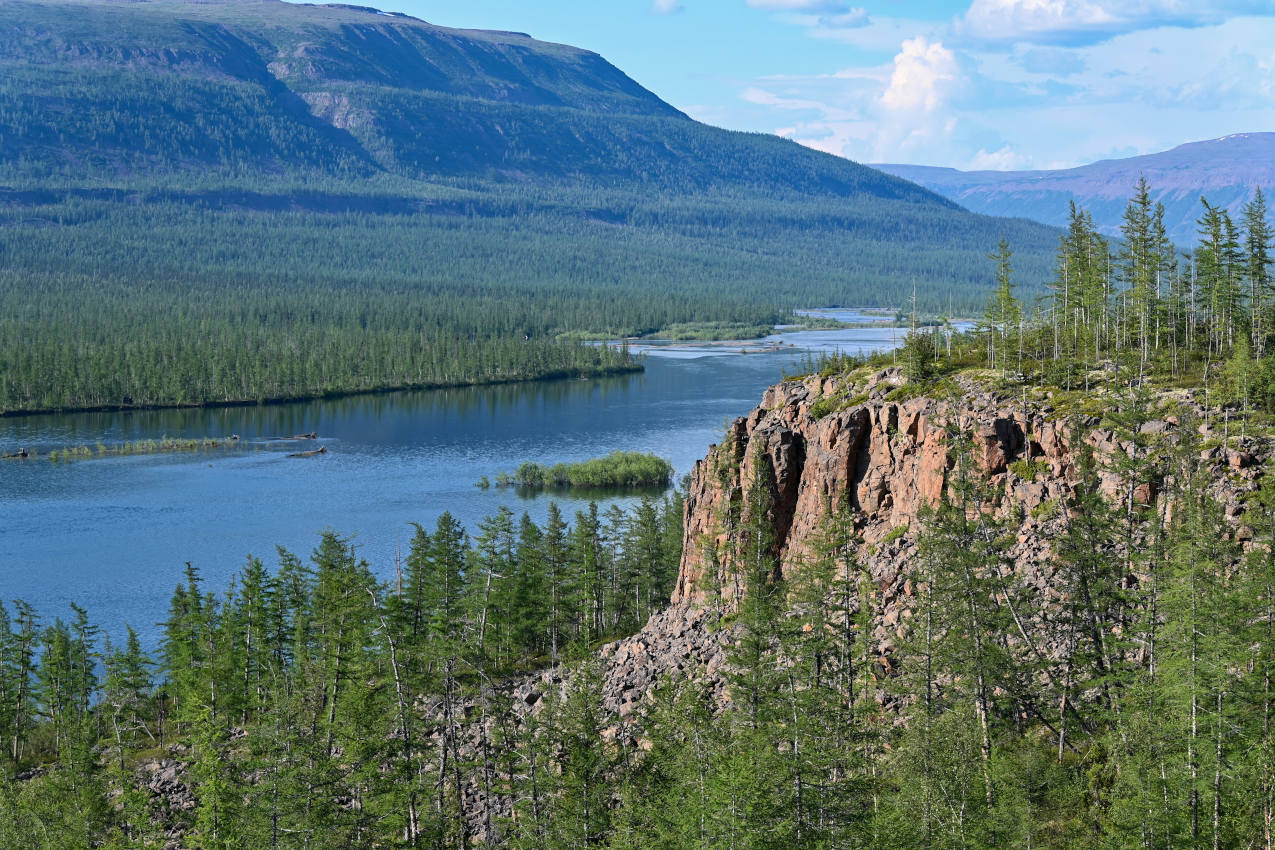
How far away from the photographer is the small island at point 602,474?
143 metres

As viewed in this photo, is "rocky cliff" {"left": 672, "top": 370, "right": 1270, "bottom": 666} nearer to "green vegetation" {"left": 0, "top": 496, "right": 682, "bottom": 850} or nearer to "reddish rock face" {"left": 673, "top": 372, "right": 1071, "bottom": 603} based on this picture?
"reddish rock face" {"left": 673, "top": 372, "right": 1071, "bottom": 603}

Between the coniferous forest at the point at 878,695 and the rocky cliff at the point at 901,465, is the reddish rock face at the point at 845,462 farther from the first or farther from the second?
the coniferous forest at the point at 878,695

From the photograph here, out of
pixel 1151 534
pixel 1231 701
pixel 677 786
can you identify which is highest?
pixel 1151 534

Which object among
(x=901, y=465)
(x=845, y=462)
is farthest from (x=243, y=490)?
(x=901, y=465)

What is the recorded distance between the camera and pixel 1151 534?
4953 centimetres

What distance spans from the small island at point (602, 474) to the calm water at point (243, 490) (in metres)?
3.91

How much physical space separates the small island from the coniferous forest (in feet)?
223

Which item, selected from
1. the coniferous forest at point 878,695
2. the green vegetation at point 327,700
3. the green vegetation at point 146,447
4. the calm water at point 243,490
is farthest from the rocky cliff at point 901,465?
the green vegetation at point 146,447

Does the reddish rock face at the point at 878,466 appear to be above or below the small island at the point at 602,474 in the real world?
above

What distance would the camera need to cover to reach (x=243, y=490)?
146750mm

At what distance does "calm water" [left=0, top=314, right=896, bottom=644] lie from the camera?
368 feet

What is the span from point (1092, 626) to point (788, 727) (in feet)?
42.5

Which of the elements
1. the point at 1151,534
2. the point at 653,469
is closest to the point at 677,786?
the point at 1151,534

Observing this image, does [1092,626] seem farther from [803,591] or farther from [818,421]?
[818,421]
